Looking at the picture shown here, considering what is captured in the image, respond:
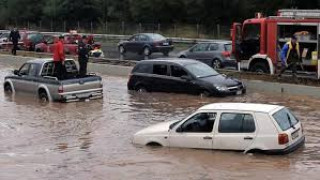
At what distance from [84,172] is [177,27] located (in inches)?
2198

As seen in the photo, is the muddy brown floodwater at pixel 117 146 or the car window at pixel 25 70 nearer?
the muddy brown floodwater at pixel 117 146

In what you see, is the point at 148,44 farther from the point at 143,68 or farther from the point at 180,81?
the point at 180,81

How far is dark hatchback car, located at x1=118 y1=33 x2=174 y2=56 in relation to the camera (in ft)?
140

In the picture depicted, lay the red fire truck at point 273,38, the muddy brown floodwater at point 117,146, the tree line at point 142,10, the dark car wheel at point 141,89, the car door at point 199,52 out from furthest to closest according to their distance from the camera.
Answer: the tree line at point 142,10 → the car door at point 199,52 → the dark car wheel at point 141,89 → the red fire truck at point 273,38 → the muddy brown floodwater at point 117,146

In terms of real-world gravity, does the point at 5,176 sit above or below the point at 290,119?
below

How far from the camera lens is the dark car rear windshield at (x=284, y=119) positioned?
546 inches

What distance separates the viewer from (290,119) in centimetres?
1428

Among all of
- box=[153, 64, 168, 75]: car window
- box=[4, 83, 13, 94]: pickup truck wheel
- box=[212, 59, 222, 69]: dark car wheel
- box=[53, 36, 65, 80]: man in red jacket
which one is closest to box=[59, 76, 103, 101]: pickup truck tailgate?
box=[53, 36, 65, 80]: man in red jacket

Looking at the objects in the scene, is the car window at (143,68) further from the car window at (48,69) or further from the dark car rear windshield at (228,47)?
the dark car rear windshield at (228,47)

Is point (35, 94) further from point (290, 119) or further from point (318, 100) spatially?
point (290, 119)

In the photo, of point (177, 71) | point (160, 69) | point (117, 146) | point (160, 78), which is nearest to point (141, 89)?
point (160, 78)

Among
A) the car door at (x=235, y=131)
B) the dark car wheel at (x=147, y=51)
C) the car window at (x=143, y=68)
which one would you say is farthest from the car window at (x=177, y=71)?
the dark car wheel at (x=147, y=51)

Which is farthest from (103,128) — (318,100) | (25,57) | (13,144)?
(25,57)

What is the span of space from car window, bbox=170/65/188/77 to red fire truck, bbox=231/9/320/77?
4336 millimetres
